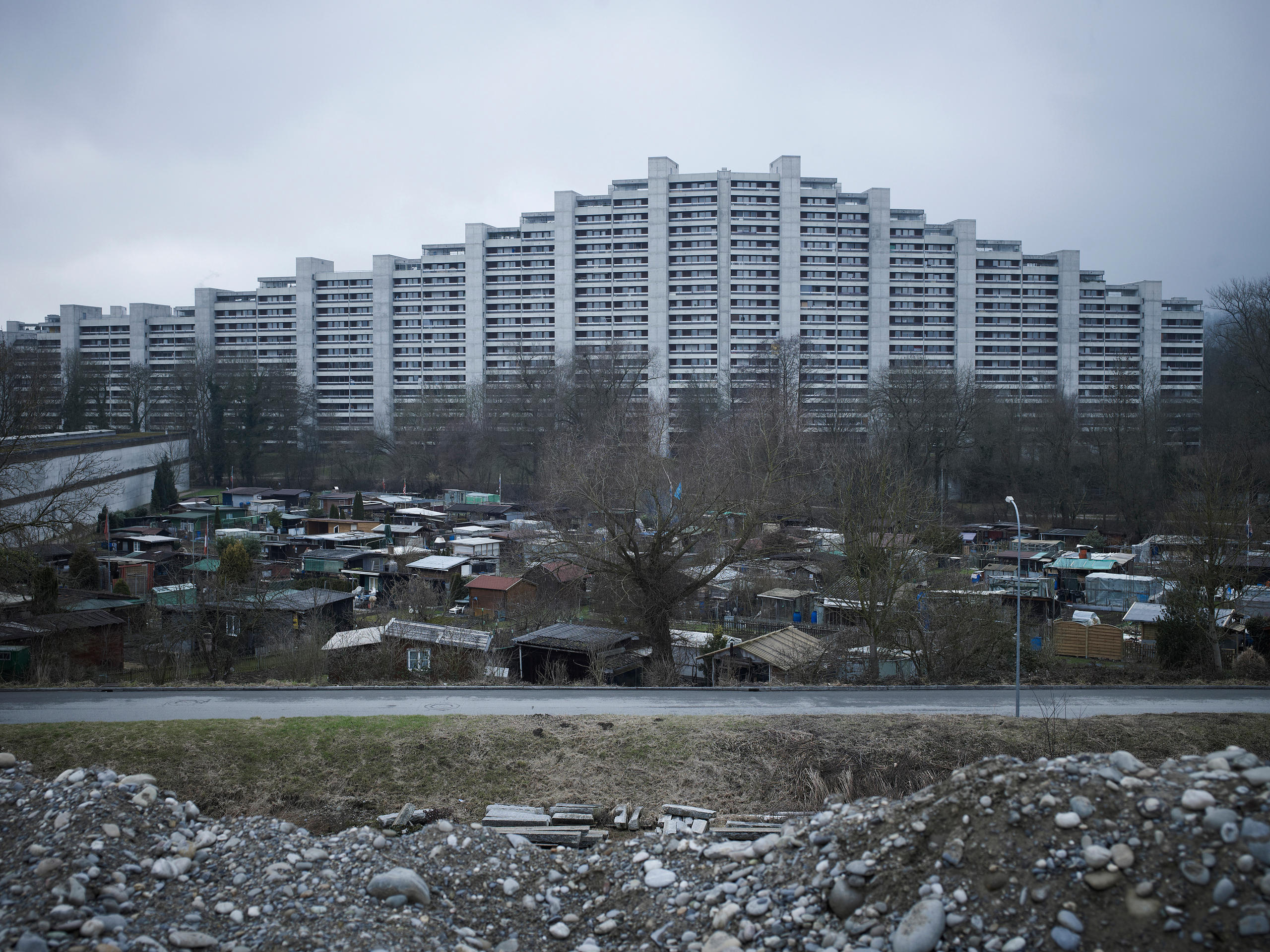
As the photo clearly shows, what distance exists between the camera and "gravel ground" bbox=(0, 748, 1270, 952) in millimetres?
4223

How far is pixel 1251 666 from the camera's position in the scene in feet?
53.3

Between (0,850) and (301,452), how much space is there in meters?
60.0

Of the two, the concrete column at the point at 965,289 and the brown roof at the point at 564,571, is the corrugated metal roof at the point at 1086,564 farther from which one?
the concrete column at the point at 965,289

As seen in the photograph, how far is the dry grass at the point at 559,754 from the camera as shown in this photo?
8172 mm

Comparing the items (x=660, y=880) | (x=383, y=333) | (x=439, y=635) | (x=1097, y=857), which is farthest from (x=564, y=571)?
(x=383, y=333)

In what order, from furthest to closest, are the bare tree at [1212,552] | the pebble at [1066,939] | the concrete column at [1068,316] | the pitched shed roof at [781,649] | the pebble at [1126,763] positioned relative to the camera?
the concrete column at [1068,316] < the bare tree at [1212,552] < the pitched shed roof at [781,649] < the pebble at [1126,763] < the pebble at [1066,939]

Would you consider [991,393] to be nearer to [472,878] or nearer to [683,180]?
[683,180]

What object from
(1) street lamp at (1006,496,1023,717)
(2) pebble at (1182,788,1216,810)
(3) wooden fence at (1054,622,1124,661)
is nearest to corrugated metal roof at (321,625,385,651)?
(1) street lamp at (1006,496,1023,717)

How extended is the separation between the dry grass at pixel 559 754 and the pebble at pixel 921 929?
3.42m

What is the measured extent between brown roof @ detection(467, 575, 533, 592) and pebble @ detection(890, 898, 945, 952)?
75.3 ft

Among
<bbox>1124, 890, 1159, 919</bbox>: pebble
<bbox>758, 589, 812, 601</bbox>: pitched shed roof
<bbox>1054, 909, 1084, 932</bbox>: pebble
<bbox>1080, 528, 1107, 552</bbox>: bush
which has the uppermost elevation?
<bbox>1124, 890, 1159, 919</bbox>: pebble

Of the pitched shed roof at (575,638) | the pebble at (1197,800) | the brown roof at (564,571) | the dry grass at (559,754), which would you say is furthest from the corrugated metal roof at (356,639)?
the pebble at (1197,800)

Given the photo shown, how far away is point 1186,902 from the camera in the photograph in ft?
13.3

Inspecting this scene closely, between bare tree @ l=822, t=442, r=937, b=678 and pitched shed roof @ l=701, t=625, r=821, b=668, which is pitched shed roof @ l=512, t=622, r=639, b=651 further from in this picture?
bare tree @ l=822, t=442, r=937, b=678
